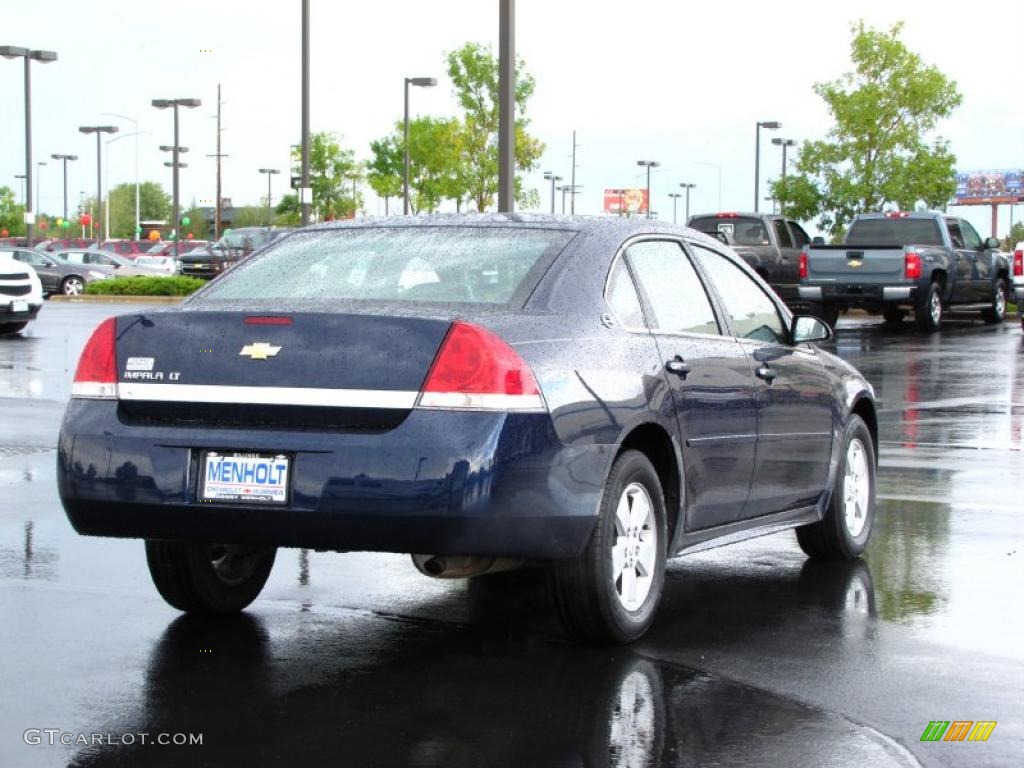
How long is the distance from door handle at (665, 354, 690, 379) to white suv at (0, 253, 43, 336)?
843 inches

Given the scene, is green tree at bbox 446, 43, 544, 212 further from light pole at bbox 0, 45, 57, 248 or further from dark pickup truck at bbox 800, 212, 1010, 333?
dark pickup truck at bbox 800, 212, 1010, 333

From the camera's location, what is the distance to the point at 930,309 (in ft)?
102

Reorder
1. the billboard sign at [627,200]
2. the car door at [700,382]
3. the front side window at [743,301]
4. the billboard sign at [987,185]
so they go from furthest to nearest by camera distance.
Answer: the billboard sign at [627,200]
the billboard sign at [987,185]
the front side window at [743,301]
the car door at [700,382]

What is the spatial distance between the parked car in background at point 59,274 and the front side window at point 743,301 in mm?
43201

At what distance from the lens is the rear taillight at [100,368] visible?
636 centimetres

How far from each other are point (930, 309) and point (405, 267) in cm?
2566

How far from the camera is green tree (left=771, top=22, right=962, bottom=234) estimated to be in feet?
163

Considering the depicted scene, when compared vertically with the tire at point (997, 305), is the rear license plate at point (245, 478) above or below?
above

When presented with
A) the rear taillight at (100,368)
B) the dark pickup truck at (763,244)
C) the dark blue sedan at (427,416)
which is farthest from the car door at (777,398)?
the dark pickup truck at (763,244)

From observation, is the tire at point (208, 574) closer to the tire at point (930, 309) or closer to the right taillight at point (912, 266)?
the right taillight at point (912, 266)

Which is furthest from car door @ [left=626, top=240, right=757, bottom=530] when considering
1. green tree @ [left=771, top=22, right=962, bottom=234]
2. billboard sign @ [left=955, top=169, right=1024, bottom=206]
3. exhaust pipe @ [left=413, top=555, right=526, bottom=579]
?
billboard sign @ [left=955, top=169, right=1024, bottom=206]

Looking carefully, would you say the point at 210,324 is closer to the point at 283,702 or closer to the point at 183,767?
the point at 283,702

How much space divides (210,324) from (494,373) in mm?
1045

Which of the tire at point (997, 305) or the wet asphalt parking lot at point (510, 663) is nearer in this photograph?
the wet asphalt parking lot at point (510, 663)
